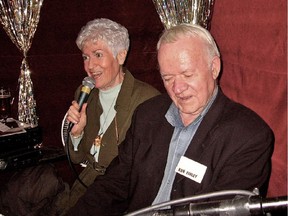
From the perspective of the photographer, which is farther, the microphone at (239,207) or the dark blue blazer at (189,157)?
the dark blue blazer at (189,157)

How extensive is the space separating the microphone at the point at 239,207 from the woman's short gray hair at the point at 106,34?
184 centimetres

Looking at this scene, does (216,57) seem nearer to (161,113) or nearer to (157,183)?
(161,113)

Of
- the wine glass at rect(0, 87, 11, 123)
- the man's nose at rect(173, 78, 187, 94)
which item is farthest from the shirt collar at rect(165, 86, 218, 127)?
the wine glass at rect(0, 87, 11, 123)

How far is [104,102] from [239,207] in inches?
76.4

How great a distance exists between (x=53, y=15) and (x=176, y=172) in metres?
2.23

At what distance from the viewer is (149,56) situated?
12.1ft

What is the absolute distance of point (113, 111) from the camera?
2.64 meters

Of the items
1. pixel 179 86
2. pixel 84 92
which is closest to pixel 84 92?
pixel 84 92

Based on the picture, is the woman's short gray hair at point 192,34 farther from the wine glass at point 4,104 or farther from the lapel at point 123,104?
the wine glass at point 4,104

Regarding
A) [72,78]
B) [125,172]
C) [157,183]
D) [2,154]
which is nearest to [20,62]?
[72,78]

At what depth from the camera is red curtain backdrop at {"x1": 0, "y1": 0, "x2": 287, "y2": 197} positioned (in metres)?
2.24

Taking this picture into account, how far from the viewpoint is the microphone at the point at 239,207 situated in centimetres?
79

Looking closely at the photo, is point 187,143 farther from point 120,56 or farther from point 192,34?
point 120,56

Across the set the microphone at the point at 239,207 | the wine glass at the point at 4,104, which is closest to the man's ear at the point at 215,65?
the microphone at the point at 239,207
